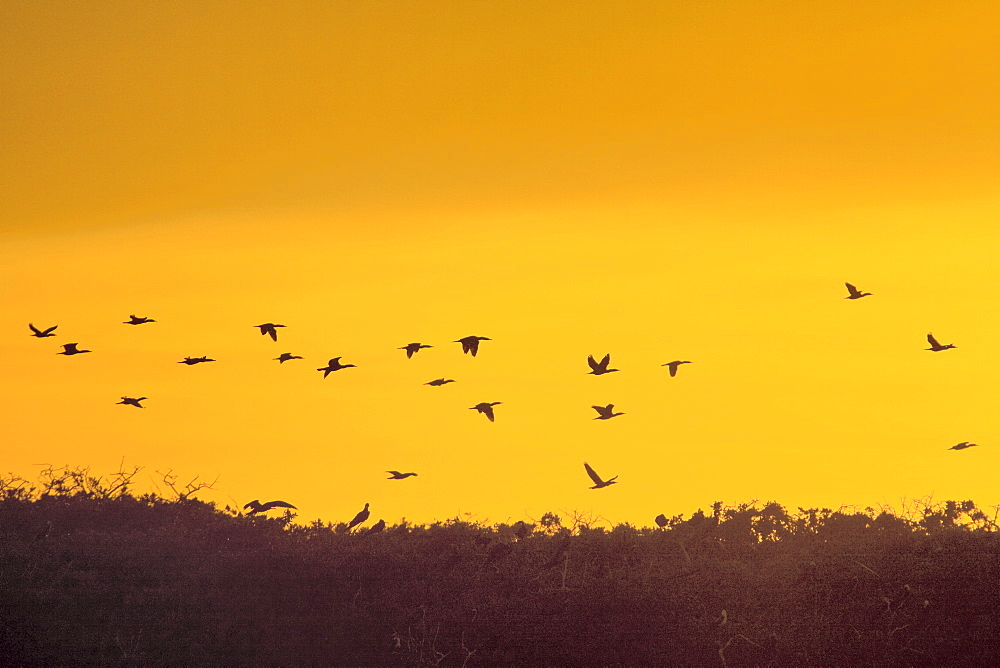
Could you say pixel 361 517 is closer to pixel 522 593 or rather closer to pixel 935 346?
pixel 522 593

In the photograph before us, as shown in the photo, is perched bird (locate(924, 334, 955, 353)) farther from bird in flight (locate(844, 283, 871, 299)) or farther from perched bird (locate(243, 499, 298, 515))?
perched bird (locate(243, 499, 298, 515))

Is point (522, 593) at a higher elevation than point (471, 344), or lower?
lower

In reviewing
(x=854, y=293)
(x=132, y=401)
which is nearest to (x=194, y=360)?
(x=132, y=401)

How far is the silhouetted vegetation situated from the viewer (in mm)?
28750

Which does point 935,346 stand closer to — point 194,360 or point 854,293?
point 854,293

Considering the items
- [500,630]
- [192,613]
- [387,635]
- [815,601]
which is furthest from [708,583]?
[192,613]

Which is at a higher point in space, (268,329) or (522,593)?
(268,329)

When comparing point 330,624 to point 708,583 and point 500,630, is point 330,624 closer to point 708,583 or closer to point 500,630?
point 500,630

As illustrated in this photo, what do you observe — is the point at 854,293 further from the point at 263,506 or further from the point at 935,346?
the point at 263,506

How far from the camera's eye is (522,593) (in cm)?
3111

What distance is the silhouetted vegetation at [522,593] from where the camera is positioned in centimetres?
2875

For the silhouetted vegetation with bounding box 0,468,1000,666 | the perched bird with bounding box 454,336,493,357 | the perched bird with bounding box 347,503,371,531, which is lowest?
the silhouetted vegetation with bounding box 0,468,1000,666

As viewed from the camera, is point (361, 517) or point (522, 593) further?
point (361, 517)

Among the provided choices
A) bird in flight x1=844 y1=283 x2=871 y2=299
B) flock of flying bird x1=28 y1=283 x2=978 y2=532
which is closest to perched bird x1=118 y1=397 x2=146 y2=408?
flock of flying bird x1=28 y1=283 x2=978 y2=532
